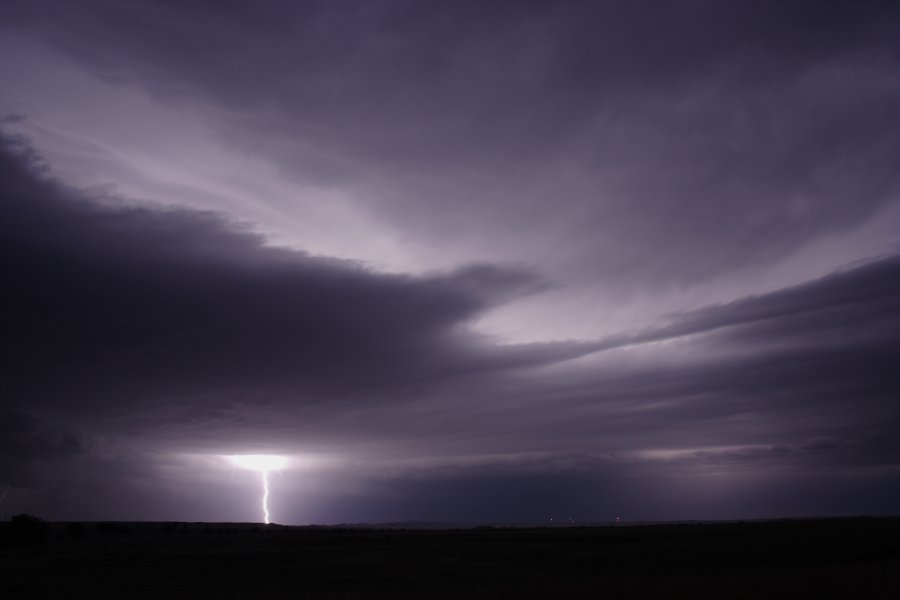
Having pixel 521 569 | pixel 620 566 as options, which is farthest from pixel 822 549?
pixel 521 569

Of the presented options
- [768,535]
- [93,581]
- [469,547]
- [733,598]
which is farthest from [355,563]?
[768,535]

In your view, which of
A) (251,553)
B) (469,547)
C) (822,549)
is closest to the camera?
(822,549)

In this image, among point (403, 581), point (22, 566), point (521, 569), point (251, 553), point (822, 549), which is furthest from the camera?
point (251, 553)

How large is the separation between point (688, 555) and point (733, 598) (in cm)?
3595

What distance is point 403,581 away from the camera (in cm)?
4856

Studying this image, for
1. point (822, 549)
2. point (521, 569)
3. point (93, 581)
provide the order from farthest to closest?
1. point (822, 549)
2. point (521, 569)
3. point (93, 581)

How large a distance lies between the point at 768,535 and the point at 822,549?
72.4 feet

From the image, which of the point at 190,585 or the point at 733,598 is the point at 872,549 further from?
the point at 190,585

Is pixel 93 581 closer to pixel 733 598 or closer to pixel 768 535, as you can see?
pixel 733 598

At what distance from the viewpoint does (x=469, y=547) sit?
295ft

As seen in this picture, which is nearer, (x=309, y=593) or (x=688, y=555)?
(x=309, y=593)

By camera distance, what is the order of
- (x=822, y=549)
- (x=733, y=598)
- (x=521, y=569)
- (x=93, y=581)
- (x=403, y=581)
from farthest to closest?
1. (x=822, y=549)
2. (x=521, y=569)
3. (x=93, y=581)
4. (x=403, y=581)
5. (x=733, y=598)

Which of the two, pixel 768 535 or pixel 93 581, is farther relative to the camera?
pixel 768 535

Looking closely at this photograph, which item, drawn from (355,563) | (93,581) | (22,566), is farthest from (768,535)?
(22,566)
